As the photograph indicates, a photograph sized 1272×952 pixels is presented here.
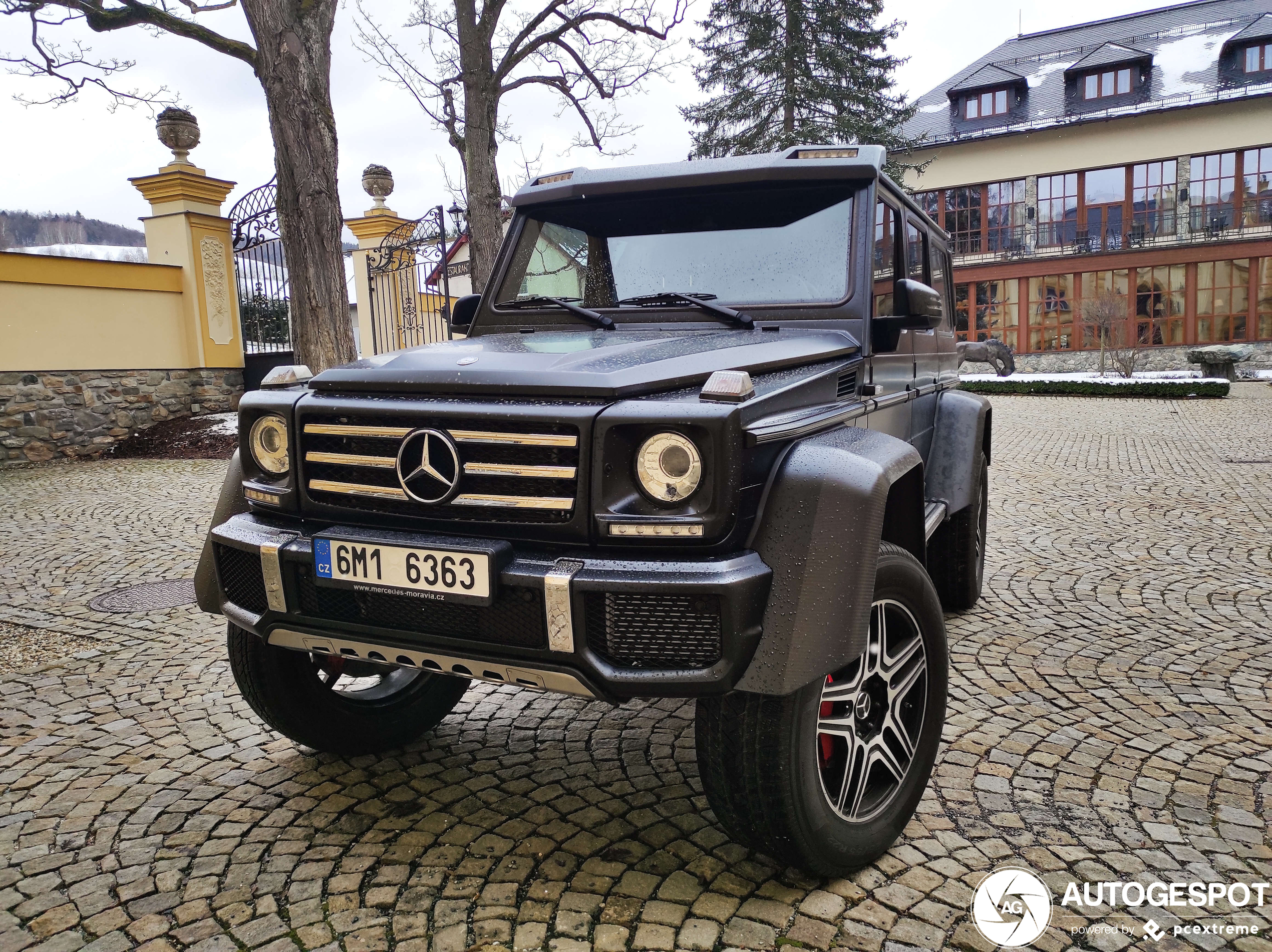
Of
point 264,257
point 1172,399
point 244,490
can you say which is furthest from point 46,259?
point 1172,399

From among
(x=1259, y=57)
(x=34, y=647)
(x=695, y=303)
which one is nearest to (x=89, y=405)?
(x=34, y=647)

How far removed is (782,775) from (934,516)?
6.18 ft

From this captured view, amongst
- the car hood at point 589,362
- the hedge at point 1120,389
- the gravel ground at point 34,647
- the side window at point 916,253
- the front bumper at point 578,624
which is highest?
the side window at point 916,253

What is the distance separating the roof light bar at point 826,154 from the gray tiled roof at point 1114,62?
30.4 meters

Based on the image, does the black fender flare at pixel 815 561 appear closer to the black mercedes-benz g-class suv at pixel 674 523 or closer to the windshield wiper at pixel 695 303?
the black mercedes-benz g-class suv at pixel 674 523

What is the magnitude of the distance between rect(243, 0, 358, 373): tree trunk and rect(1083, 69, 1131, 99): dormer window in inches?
1286

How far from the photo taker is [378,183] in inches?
696

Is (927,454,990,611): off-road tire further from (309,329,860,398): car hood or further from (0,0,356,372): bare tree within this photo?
(0,0,356,372): bare tree

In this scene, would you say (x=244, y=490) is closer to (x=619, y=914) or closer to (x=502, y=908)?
(x=502, y=908)

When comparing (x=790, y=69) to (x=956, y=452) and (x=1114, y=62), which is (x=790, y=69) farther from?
(x=956, y=452)

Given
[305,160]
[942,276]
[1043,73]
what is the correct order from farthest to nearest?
[1043,73], [305,160], [942,276]

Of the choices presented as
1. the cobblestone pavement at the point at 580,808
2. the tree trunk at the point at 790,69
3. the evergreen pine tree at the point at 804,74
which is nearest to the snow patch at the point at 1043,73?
the evergreen pine tree at the point at 804,74

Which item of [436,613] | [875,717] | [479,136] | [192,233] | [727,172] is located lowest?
[875,717]

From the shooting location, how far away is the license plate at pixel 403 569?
222 cm
